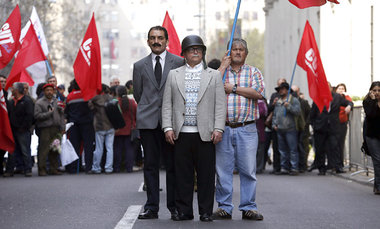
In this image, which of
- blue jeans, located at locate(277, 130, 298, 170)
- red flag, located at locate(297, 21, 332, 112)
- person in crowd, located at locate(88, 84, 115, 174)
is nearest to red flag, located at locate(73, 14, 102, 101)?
person in crowd, located at locate(88, 84, 115, 174)

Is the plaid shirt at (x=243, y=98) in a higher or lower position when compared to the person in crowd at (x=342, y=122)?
higher

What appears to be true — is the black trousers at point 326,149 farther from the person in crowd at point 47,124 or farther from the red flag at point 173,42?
the person in crowd at point 47,124

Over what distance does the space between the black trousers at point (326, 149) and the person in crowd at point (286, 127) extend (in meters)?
0.48

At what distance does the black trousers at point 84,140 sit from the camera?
756 inches

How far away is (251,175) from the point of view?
9.59 m

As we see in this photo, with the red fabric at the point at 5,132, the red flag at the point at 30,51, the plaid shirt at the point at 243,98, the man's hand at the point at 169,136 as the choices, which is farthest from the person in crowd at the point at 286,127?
the man's hand at the point at 169,136

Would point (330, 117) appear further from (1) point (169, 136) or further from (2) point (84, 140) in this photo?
(1) point (169, 136)

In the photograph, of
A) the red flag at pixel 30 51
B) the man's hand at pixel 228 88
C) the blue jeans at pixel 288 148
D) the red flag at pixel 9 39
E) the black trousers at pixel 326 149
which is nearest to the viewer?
the man's hand at pixel 228 88

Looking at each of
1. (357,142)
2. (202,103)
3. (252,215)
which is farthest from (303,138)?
(202,103)

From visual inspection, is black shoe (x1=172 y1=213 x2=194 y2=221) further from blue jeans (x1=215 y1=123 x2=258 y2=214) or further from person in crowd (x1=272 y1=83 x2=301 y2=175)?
person in crowd (x1=272 y1=83 x2=301 y2=175)

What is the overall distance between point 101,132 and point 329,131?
498 centimetres

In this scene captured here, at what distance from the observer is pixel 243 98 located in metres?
9.57

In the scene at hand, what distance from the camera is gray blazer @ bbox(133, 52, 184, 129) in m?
9.45

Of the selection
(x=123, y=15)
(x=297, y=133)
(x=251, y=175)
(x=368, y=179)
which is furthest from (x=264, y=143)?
(x=123, y=15)
